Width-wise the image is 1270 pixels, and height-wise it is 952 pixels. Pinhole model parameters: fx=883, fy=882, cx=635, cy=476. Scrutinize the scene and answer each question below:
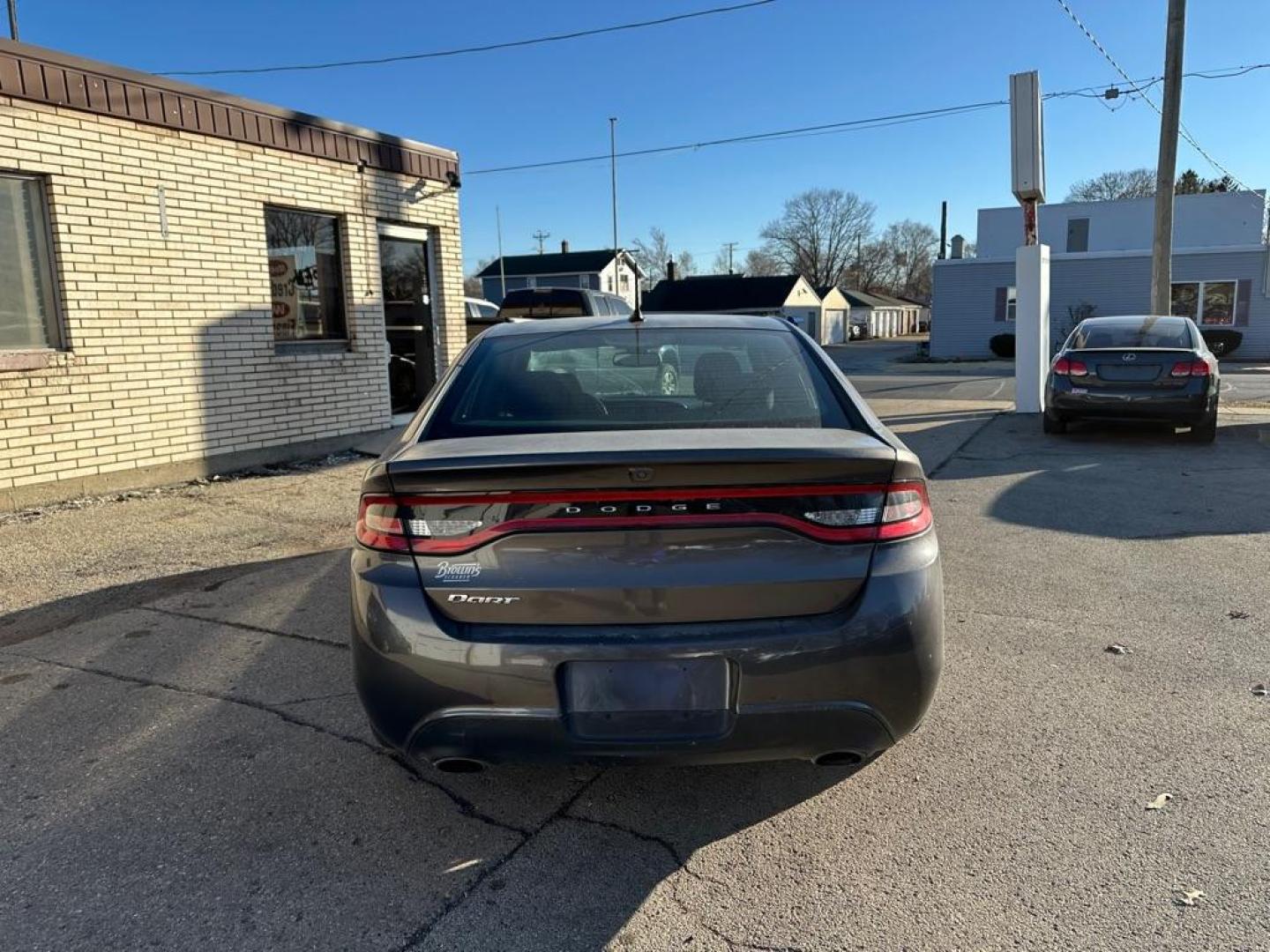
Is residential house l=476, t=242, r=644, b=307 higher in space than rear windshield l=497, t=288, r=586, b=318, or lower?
higher

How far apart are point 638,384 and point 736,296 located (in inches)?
2182

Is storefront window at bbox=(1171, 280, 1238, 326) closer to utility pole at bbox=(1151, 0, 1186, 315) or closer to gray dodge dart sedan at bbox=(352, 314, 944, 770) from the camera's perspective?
utility pole at bbox=(1151, 0, 1186, 315)

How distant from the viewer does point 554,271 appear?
6756cm

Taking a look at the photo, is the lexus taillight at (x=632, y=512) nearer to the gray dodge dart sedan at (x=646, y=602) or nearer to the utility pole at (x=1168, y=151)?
the gray dodge dart sedan at (x=646, y=602)

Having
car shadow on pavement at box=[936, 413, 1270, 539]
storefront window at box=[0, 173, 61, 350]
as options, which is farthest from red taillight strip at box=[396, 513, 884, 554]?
storefront window at box=[0, 173, 61, 350]

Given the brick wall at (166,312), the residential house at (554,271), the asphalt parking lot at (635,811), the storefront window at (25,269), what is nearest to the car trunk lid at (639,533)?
the asphalt parking lot at (635,811)

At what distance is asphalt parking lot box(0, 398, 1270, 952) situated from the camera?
2338 mm

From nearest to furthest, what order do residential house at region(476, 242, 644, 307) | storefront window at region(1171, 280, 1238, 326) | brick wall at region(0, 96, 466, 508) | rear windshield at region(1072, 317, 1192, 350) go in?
1. brick wall at region(0, 96, 466, 508)
2. rear windshield at region(1072, 317, 1192, 350)
3. storefront window at region(1171, 280, 1238, 326)
4. residential house at region(476, 242, 644, 307)

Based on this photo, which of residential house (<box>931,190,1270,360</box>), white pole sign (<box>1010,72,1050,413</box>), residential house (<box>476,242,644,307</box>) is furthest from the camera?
residential house (<box>476,242,644,307</box>)

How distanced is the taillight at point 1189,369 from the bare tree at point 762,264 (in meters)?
89.1

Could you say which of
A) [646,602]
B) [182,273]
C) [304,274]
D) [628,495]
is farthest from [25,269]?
[646,602]

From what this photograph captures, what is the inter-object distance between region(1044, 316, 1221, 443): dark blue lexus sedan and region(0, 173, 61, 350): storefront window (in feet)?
33.7

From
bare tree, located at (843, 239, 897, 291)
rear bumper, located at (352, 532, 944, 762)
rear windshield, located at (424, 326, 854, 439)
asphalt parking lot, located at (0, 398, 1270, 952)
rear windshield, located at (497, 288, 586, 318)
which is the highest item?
bare tree, located at (843, 239, 897, 291)

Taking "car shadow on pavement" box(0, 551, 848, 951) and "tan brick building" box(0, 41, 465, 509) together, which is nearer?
"car shadow on pavement" box(0, 551, 848, 951)
